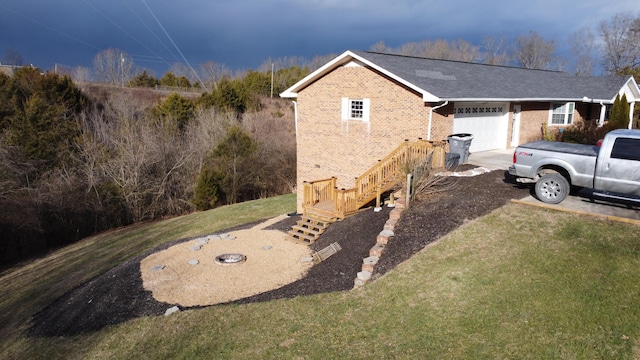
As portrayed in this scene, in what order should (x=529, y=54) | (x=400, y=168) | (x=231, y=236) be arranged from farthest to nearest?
(x=529, y=54), (x=231, y=236), (x=400, y=168)

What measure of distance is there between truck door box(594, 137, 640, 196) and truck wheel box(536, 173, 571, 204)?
0.86 metres

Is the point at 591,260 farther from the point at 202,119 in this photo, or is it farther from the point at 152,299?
the point at 202,119

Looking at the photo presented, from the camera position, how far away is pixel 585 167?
11.2m

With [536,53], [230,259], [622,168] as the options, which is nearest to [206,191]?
[230,259]

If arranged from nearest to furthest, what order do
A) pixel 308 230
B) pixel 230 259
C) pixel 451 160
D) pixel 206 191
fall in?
pixel 230 259 → pixel 308 230 → pixel 451 160 → pixel 206 191

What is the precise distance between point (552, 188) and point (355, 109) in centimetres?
977

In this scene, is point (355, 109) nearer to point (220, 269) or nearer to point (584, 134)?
point (220, 269)

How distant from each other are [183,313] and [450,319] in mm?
6040

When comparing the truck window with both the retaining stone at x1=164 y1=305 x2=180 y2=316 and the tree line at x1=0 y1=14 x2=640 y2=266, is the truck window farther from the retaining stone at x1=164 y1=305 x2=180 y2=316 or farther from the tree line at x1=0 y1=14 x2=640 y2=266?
the tree line at x1=0 y1=14 x2=640 y2=266

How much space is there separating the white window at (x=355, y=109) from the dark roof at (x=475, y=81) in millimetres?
1693

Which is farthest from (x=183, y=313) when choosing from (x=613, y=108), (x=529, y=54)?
(x=529, y=54)

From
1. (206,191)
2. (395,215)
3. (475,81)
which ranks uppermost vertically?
(475,81)

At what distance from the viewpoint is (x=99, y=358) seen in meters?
8.82

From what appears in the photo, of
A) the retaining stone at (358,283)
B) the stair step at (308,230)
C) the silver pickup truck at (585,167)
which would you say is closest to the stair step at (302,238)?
the stair step at (308,230)
